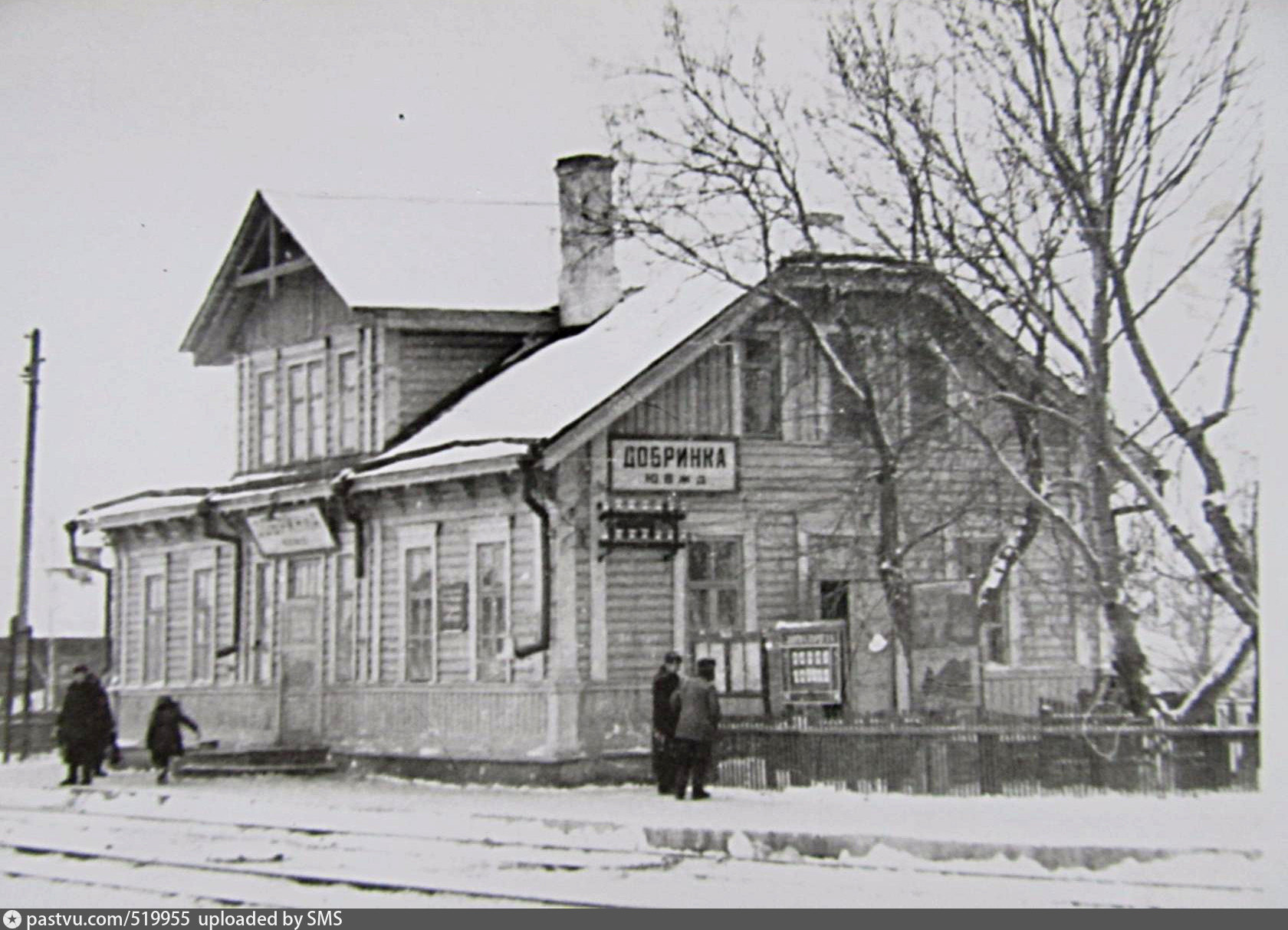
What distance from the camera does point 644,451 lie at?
21594 mm

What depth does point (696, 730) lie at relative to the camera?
18.9m

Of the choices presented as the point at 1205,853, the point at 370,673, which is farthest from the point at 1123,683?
the point at 370,673

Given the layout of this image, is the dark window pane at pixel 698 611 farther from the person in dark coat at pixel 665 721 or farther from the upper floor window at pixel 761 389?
the person in dark coat at pixel 665 721

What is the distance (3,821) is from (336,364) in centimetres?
747

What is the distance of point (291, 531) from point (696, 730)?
835 cm

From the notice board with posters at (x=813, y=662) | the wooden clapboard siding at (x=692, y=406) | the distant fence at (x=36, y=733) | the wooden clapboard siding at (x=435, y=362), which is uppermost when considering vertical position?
the wooden clapboard siding at (x=435, y=362)

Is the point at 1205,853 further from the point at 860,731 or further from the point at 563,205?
the point at 563,205

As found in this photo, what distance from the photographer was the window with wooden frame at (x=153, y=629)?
92.1 ft

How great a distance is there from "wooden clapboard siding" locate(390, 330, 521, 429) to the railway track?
7698mm

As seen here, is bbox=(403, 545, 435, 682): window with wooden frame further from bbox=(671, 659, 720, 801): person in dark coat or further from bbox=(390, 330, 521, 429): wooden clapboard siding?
bbox=(671, 659, 720, 801): person in dark coat

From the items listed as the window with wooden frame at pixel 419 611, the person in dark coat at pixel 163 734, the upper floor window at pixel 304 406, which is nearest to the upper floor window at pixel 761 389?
the window with wooden frame at pixel 419 611

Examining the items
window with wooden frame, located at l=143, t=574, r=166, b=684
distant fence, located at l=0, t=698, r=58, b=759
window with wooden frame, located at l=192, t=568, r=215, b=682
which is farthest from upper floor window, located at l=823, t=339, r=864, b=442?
distant fence, located at l=0, t=698, r=58, b=759

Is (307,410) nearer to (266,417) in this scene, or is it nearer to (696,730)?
(266,417)

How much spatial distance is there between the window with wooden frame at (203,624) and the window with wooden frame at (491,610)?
5915mm
